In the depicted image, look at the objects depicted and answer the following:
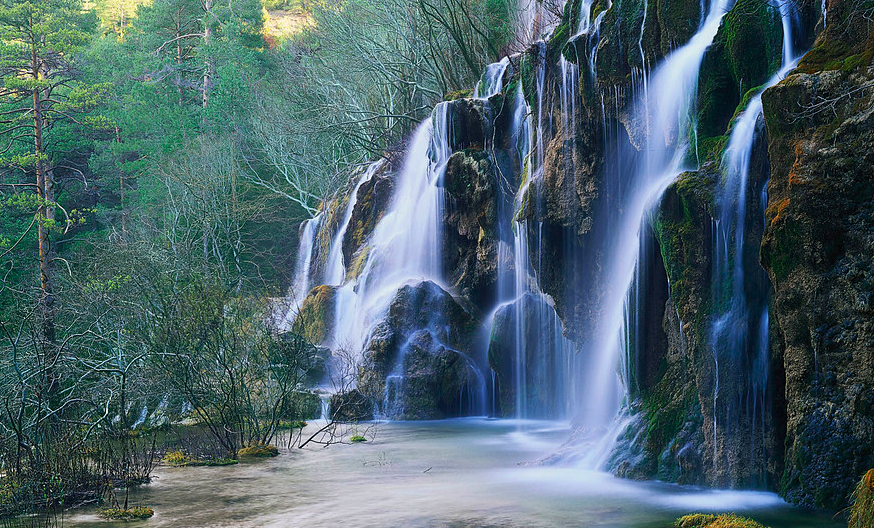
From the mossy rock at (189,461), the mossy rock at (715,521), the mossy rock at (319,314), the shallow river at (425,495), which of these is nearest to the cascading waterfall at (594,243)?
the mossy rock at (319,314)

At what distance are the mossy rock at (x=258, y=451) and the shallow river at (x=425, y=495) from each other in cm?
29

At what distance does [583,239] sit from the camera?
14773mm

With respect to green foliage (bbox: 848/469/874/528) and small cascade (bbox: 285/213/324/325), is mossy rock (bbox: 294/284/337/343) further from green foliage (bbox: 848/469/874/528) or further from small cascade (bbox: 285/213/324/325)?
green foliage (bbox: 848/469/874/528)

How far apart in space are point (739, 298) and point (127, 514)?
7431 millimetres

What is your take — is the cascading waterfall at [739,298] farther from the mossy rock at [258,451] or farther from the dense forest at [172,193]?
the dense forest at [172,193]

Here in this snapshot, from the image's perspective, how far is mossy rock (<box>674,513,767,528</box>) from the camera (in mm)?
7898

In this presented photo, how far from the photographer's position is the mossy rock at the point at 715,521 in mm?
7898

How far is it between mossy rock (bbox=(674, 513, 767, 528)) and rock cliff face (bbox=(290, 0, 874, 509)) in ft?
4.06

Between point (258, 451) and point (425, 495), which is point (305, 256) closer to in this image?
point (258, 451)

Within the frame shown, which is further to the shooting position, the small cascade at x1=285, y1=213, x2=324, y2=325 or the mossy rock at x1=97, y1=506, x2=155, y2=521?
the small cascade at x1=285, y1=213, x2=324, y2=325

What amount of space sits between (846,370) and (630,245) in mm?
5336

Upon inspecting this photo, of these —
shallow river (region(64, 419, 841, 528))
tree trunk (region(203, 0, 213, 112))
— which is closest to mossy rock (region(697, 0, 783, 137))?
shallow river (region(64, 419, 841, 528))

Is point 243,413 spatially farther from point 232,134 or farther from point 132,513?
point 232,134

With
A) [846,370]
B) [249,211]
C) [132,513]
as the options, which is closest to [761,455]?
[846,370]
